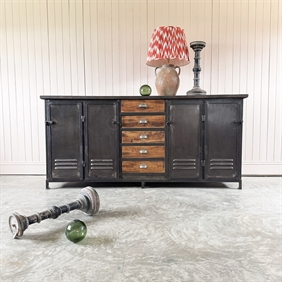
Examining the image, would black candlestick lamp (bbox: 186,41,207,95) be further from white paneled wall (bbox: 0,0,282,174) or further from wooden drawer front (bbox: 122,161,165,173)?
wooden drawer front (bbox: 122,161,165,173)

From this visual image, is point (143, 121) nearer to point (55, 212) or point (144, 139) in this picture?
point (144, 139)

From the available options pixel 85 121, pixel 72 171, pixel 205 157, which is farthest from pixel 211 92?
pixel 72 171

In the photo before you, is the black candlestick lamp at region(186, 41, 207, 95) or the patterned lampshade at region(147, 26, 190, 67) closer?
the patterned lampshade at region(147, 26, 190, 67)

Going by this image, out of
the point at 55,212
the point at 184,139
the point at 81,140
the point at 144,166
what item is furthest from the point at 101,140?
the point at 55,212

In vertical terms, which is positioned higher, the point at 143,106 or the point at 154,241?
the point at 143,106

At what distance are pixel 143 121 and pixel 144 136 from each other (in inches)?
6.0

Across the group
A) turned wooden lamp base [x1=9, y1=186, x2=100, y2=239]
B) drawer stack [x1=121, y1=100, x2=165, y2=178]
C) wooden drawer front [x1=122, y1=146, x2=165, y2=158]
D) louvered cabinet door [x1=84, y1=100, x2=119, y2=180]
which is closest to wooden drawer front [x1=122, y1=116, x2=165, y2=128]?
drawer stack [x1=121, y1=100, x2=165, y2=178]

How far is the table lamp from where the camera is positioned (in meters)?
2.41

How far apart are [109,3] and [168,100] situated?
152 cm

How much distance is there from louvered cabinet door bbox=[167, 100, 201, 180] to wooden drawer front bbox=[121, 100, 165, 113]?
110 mm

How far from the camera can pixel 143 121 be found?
2.43 m

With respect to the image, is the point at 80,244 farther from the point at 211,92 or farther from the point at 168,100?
the point at 211,92

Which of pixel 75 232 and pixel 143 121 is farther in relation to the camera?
pixel 143 121

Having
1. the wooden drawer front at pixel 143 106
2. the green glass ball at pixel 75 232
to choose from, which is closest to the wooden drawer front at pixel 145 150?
the wooden drawer front at pixel 143 106
